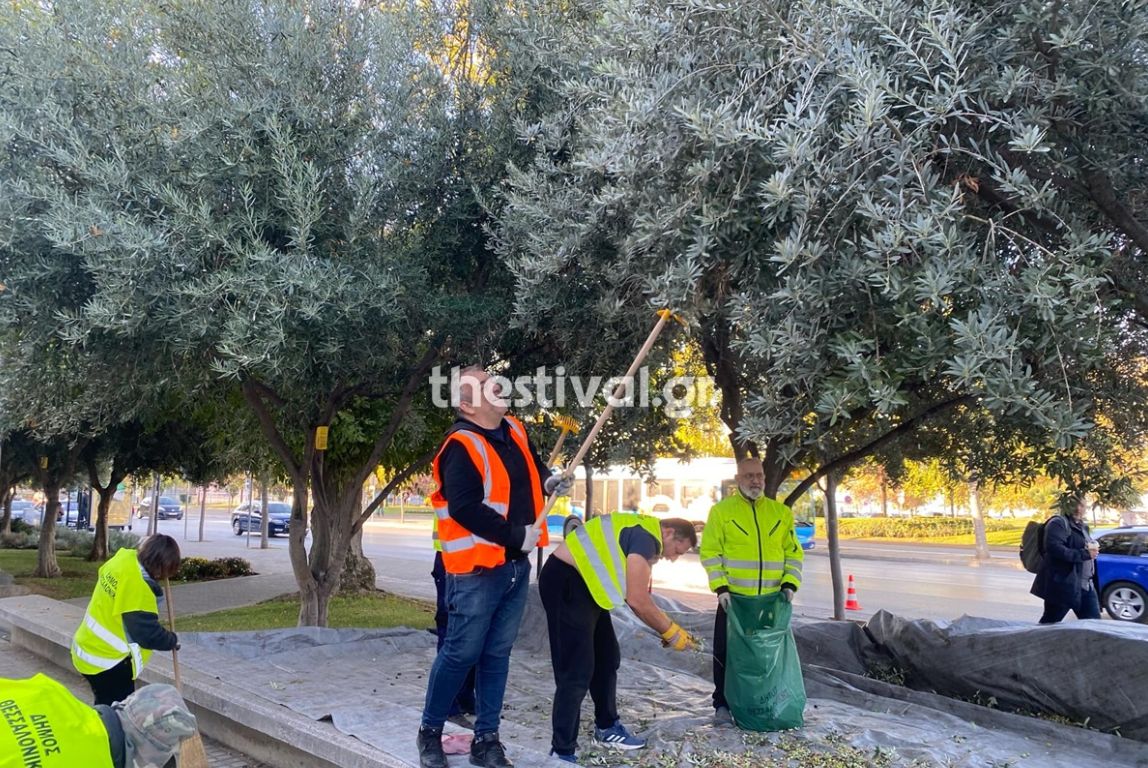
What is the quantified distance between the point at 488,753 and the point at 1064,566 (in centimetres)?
704

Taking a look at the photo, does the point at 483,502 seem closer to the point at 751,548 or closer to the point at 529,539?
the point at 529,539

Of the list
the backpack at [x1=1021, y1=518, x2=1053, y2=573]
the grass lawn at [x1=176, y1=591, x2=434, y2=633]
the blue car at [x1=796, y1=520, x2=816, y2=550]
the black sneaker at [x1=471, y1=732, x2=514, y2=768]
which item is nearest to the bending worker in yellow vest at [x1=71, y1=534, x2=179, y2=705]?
the black sneaker at [x1=471, y1=732, x2=514, y2=768]

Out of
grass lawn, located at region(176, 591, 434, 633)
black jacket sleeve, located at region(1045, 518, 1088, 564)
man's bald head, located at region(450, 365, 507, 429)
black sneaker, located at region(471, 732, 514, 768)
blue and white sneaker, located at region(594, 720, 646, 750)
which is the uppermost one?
man's bald head, located at region(450, 365, 507, 429)

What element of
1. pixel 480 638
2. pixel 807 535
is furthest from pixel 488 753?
pixel 807 535

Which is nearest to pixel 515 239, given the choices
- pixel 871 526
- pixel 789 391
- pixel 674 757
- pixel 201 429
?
pixel 789 391

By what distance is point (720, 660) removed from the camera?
225 inches

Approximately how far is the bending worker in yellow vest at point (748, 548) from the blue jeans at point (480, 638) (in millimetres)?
1651

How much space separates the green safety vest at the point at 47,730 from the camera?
2.07 m

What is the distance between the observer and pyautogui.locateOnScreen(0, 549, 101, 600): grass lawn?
14547mm

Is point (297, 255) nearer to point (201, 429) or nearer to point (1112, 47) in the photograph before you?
point (1112, 47)

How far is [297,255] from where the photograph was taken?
5.73 metres

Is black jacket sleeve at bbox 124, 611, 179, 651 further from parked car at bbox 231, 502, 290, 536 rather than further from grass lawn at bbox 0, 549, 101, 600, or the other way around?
parked car at bbox 231, 502, 290, 536

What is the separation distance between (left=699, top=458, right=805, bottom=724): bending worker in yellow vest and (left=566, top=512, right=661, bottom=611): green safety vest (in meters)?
1.00

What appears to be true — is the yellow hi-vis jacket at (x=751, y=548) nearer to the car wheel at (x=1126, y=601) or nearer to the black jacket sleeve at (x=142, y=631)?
the black jacket sleeve at (x=142, y=631)
